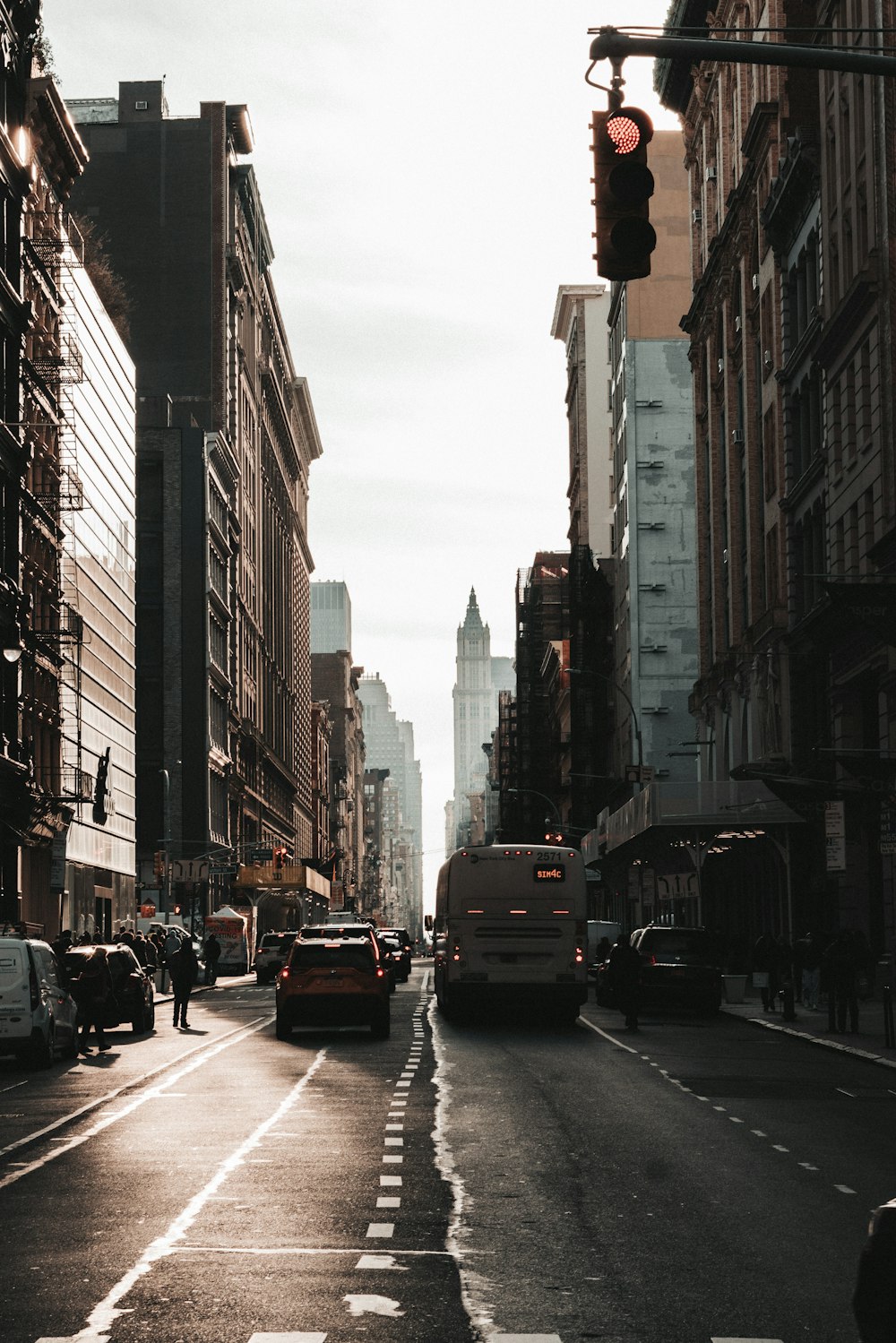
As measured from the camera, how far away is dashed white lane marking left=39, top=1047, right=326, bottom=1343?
8805mm

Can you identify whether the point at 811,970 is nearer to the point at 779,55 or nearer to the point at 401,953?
the point at 401,953

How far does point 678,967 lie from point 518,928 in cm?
512

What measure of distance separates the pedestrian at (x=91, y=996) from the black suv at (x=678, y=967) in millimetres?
11132

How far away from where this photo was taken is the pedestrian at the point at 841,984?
104ft

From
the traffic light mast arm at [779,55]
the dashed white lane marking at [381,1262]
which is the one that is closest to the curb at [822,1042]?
the dashed white lane marking at [381,1262]

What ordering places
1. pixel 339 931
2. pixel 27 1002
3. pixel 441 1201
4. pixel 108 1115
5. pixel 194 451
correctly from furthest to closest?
pixel 194 451
pixel 339 931
pixel 27 1002
pixel 108 1115
pixel 441 1201

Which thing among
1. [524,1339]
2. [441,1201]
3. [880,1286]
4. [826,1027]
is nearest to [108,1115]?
[441,1201]

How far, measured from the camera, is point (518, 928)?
34.0 metres

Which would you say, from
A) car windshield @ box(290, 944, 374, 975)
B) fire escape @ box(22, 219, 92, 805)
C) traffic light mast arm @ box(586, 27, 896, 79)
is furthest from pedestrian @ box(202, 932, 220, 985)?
traffic light mast arm @ box(586, 27, 896, 79)

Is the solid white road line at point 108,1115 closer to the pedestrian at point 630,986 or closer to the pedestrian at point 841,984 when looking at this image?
the pedestrian at point 630,986

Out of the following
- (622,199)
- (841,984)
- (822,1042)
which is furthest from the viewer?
(841,984)

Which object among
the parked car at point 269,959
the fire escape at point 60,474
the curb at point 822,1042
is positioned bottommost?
the curb at point 822,1042

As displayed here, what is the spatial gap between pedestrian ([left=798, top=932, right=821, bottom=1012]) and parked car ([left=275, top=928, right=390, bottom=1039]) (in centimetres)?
1054

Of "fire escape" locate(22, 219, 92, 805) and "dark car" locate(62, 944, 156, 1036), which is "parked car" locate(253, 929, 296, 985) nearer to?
"fire escape" locate(22, 219, 92, 805)
